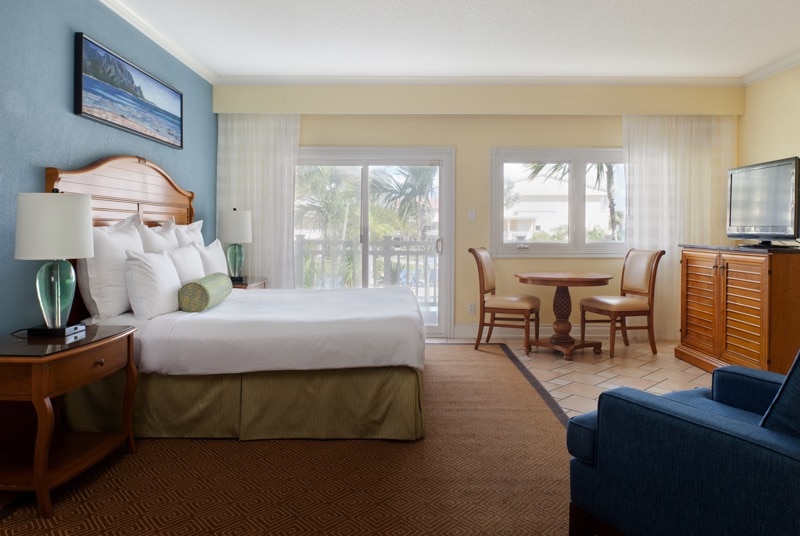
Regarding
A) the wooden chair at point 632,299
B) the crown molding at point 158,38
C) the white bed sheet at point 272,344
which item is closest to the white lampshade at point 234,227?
the crown molding at point 158,38

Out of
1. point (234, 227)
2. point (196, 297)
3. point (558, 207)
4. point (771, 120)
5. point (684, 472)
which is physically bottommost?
point (684, 472)

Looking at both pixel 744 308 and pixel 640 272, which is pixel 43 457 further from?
pixel 640 272

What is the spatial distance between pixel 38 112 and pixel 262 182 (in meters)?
2.67

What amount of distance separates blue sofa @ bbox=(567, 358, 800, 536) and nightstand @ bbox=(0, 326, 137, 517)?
1.98 metres

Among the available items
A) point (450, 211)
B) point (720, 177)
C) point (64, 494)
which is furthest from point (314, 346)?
point (720, 177)

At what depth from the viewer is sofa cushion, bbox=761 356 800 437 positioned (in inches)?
52.2

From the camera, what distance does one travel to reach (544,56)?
4.58m

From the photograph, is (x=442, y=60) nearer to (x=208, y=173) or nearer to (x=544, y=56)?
(x=544, y=56)

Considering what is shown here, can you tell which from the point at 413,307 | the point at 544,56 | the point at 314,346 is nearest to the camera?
the point at 314,346

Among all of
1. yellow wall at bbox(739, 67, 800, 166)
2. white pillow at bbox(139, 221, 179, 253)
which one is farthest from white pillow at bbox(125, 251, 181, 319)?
yellow wall at bbox(739, 67, 800, 166)

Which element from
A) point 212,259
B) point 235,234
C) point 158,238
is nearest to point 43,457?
point 158,238

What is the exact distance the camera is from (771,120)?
489cm

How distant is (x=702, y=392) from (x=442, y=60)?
3624 mm

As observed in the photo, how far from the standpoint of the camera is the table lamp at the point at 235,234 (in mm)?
4879
